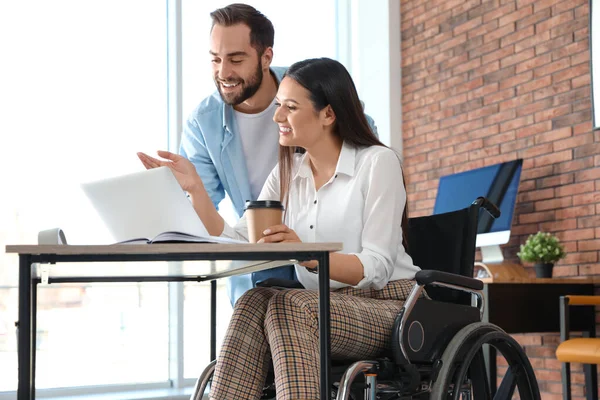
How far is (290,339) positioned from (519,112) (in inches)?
128

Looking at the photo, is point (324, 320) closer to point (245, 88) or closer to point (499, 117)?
point (245, 88)

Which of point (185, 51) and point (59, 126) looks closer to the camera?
point (59, 126)

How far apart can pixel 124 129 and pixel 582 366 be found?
295 cm

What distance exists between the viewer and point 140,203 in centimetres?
152

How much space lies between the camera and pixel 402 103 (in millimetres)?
5453

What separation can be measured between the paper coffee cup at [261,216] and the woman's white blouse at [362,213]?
24 centimetres

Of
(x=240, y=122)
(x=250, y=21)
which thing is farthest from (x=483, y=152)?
(x=250, y=21)

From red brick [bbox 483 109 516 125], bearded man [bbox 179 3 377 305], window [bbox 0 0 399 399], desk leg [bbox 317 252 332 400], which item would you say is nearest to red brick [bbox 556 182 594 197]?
red brick [bbox 483 109 516 125]

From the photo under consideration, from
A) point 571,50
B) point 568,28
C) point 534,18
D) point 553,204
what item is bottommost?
point 553,204

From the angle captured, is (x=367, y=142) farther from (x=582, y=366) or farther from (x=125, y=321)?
(x=125, y=321)

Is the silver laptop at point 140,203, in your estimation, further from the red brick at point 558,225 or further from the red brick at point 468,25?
the red brick at point 468,25

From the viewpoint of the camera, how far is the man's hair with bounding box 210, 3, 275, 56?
2.40 m

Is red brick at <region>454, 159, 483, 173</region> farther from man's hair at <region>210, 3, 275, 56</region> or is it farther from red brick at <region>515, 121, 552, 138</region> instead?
man's hair at <region>210, 3, 275, 56</region>

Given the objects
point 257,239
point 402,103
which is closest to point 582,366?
point 402,103
